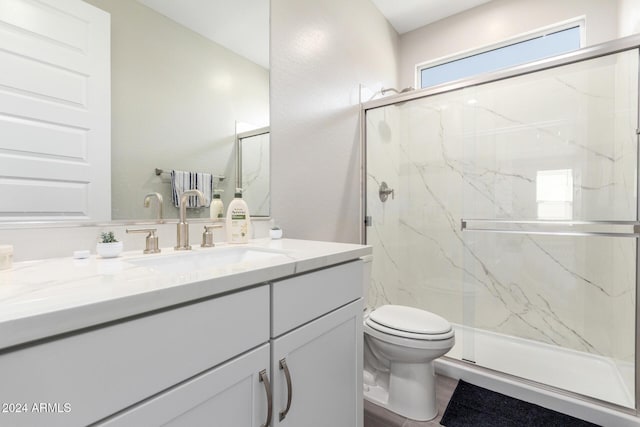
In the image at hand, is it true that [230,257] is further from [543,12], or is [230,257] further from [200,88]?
[543,12]

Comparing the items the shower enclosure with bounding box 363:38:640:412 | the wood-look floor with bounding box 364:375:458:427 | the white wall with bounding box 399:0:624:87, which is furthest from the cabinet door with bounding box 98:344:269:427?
the white wall with bounding box 399:0:624:87

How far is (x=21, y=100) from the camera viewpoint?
2.72 ft

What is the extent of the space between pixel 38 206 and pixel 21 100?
0.28 metres

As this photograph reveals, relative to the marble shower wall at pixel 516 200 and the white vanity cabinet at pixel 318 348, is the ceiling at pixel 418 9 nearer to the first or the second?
the marble shower wall at pixel 516 200

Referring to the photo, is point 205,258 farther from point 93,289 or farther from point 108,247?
point 93,289

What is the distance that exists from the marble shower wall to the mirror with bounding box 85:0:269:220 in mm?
1192

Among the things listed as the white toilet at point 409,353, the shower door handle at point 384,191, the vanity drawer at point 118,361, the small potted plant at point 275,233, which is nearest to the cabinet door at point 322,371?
the vanity drawer at point 118,361

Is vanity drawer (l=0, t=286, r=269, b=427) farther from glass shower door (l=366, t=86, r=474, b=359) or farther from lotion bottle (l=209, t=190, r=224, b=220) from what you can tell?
glass shower door (l=366, t=86, r=474, b=359)

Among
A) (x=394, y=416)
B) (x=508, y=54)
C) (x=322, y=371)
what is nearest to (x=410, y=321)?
(x=394, y=416)

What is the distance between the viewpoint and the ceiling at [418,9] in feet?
7.84

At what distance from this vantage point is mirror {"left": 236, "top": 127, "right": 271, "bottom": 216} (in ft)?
4.55

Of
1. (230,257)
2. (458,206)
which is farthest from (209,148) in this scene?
(458,206)

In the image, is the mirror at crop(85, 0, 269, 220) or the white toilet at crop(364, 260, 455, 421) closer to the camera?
the mirror at crop(85, 0, 269, 220)

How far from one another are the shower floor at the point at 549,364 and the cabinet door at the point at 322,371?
1.09 meters
